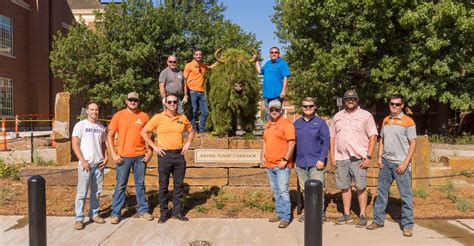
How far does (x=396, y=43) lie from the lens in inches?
663

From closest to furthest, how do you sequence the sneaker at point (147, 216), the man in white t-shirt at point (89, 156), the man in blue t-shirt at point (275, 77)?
the man in white t-shirt at point (89, 156) → the sneaker at point (147, 216) → the man in blue t-shirt at point (275, 77)

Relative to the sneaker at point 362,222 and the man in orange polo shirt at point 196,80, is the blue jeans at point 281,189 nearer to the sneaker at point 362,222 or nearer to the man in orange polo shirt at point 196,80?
the sneaker at point 362,222

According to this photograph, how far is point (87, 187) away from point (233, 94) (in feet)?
10.7

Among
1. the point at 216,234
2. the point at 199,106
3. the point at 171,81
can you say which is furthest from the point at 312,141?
the point at 199,106

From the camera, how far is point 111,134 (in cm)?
596

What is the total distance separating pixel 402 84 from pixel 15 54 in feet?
76.6

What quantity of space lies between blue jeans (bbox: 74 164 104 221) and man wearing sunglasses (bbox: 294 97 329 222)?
289 centimetres

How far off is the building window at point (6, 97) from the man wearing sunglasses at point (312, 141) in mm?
24562

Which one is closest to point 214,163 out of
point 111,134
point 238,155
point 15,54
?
point 238,155

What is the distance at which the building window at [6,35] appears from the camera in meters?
25.8

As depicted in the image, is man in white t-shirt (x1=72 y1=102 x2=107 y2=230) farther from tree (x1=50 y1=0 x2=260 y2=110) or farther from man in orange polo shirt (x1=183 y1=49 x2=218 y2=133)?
tree (x1=50 y1=0 x2=260 y2=110)

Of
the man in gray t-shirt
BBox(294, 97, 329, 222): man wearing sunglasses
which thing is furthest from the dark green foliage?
BBox(294, 97, 329, 222): man wearing sunglasses

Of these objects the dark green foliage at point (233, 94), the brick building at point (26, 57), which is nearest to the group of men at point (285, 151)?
the dark green foliage at point (233, 94)

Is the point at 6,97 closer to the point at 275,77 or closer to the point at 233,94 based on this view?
the point at 233,94
